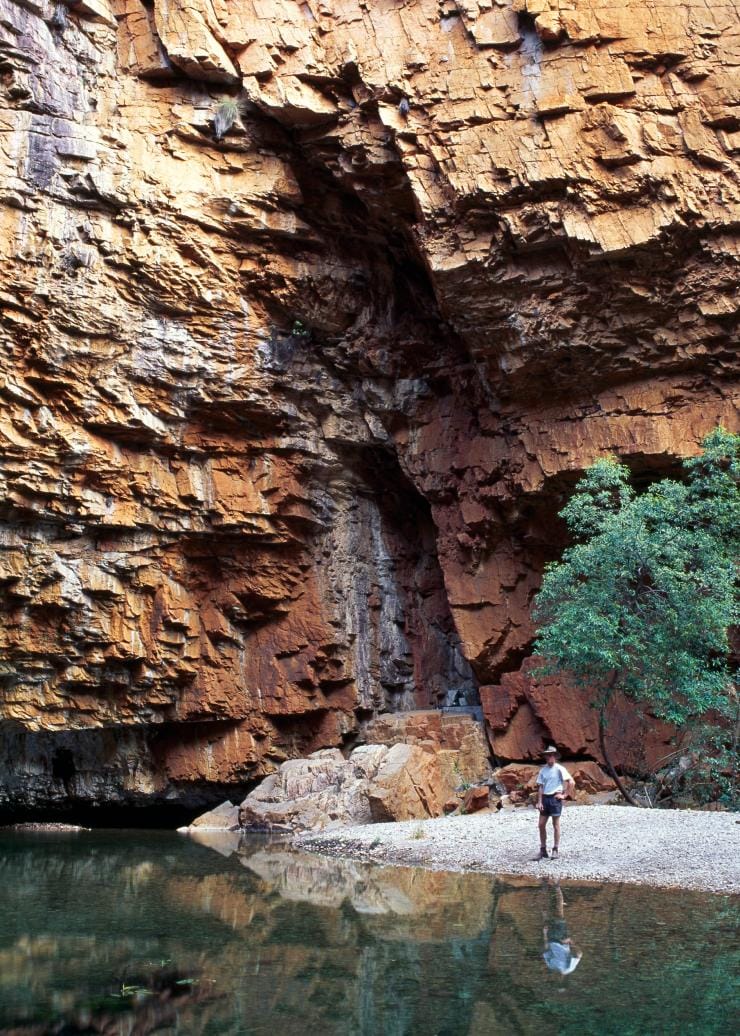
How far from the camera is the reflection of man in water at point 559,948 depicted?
6980 millimetres

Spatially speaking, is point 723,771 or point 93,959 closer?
point 93,959

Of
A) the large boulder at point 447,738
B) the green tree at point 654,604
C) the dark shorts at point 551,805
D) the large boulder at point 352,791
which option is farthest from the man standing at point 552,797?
the large boulder at point 447,738

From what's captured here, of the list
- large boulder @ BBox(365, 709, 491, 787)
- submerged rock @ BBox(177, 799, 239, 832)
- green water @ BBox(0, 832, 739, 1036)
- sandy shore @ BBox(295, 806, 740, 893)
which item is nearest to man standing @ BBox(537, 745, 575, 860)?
sandy shore @ BBox(295, 806, 740, 893)

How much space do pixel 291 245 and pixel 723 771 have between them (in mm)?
14022

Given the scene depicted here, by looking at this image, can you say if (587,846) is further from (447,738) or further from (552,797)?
(447,738)

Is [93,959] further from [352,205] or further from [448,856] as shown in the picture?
[352,205]

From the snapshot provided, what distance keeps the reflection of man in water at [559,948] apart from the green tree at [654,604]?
7.36 m

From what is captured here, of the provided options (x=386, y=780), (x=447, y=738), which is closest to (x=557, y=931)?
(x=386, y=780)

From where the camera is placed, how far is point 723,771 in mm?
16281

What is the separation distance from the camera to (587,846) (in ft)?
39.3

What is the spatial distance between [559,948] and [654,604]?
9336mm

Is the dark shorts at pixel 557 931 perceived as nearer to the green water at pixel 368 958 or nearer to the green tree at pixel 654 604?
the green water at pixel 368 958

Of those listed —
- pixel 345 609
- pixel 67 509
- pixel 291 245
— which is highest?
pixel 291 245

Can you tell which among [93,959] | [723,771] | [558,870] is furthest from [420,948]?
[723,771]
